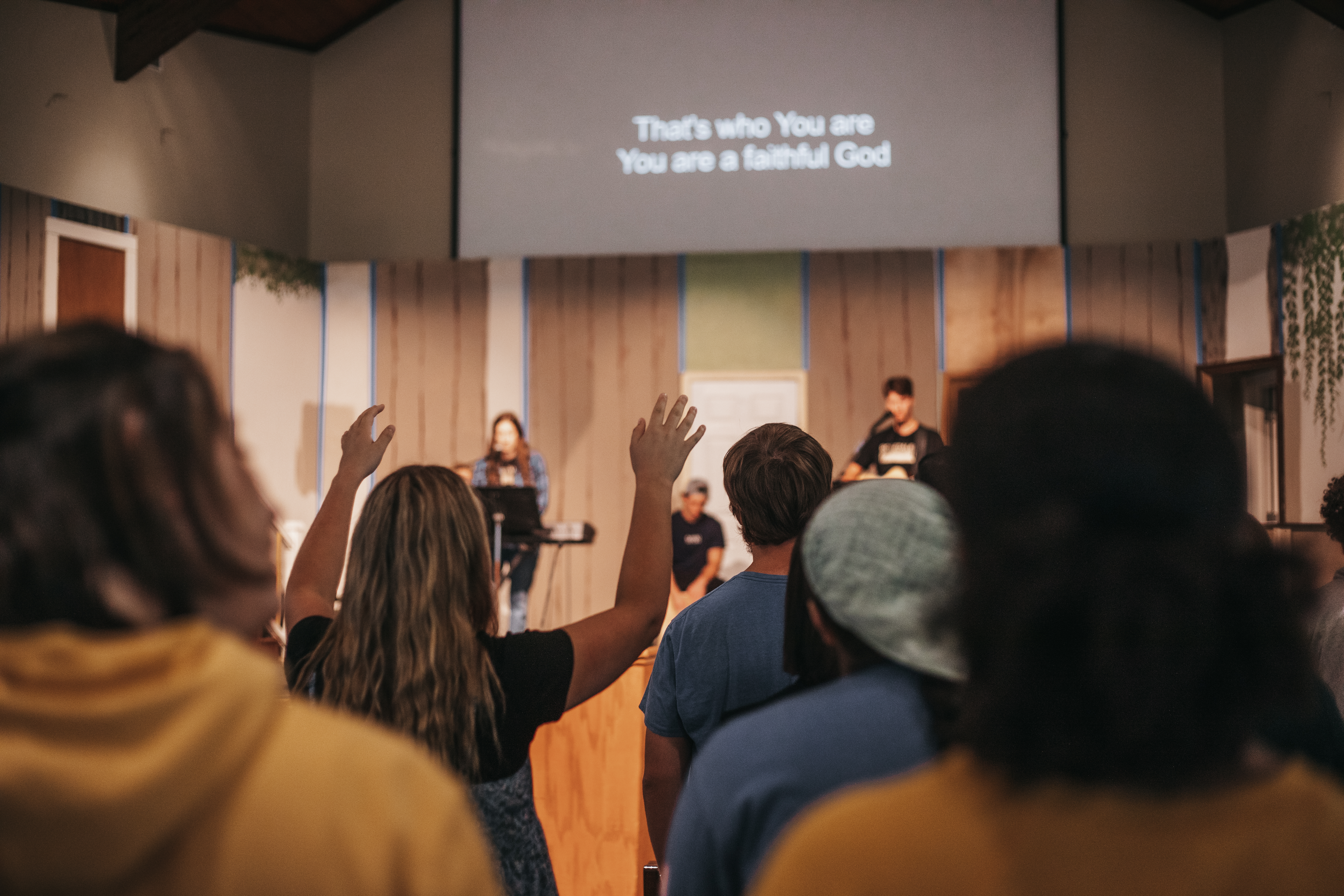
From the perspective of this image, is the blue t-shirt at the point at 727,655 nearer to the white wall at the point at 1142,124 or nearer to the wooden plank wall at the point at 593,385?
the wooden plank wall at the point at 593,385

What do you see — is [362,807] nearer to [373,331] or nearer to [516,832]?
[516,832]

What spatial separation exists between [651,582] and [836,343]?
626cm

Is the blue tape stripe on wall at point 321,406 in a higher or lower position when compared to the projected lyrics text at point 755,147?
lower

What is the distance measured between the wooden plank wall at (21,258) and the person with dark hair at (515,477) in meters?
2.78

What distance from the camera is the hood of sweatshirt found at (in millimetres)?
583

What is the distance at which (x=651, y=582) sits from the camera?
151 cm

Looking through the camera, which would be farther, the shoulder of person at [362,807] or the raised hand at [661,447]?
the raised hand at [661,447]

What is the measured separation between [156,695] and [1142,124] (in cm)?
850

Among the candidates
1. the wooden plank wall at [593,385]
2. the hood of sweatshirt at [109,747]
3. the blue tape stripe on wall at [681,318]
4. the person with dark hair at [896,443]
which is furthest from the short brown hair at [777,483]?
the blue tape stripe on wall at [681,318]

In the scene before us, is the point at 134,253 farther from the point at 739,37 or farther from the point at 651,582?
the point at 651,582

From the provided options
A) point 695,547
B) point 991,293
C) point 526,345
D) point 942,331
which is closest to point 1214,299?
point 991,293

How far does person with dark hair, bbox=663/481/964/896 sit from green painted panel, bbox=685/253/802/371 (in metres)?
Result: 6.72

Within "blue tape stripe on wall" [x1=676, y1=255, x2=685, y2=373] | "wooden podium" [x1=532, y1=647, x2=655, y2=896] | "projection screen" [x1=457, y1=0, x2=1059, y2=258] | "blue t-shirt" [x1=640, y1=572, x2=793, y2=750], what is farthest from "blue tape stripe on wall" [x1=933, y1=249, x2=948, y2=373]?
"blue t-shirt" [x1=640, y1=572, x2=793, y2=750]

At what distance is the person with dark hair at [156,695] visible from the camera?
1.94ft
